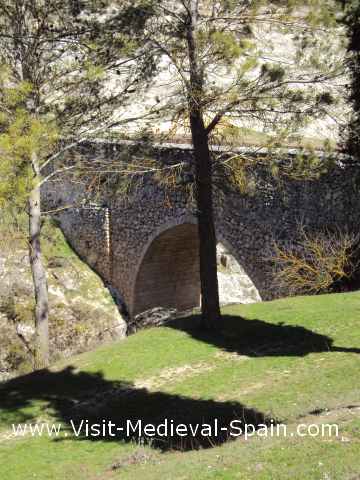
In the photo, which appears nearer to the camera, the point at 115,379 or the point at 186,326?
the point at 115,379

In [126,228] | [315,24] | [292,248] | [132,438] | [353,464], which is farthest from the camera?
[126,228]

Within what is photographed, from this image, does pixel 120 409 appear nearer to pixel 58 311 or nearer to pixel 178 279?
pixel 58 311

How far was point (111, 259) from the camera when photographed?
2125cm

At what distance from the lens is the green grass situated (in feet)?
18.4

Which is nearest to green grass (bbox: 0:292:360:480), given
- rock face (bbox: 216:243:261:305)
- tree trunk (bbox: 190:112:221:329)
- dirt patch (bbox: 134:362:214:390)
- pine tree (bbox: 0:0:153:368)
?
dirt patch (bbox: 134:362:214:390)

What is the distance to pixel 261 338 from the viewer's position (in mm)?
11242

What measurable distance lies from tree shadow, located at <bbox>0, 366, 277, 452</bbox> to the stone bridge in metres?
4.71

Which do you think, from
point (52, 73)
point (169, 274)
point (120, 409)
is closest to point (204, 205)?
point (52, 73)

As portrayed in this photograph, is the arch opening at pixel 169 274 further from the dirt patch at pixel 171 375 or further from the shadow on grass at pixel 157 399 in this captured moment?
the dirt patch at pixel 171 375

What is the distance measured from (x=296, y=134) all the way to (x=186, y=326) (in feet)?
13.6

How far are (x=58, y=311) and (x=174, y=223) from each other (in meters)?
4.49

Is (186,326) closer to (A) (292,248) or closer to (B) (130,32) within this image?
(A) (292,248)

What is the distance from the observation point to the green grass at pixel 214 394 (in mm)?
5613

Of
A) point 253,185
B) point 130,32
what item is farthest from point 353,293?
point 130,32
